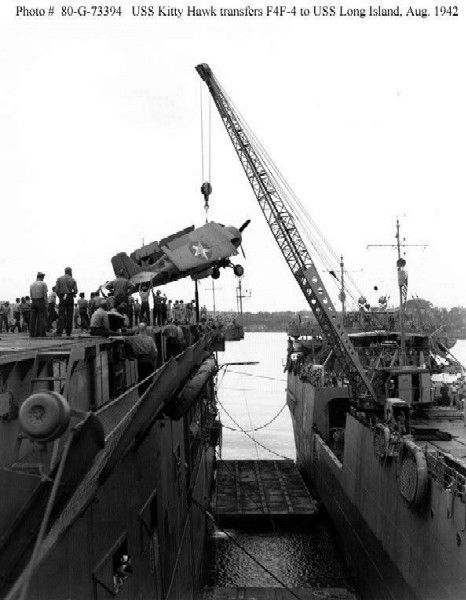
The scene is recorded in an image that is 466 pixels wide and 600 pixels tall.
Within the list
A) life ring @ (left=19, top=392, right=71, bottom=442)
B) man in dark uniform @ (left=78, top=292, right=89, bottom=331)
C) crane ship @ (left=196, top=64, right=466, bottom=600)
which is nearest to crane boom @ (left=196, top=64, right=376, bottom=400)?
crane ship @ (left=196, top=64, right=466, bottom=600)

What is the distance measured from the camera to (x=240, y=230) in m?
19.6

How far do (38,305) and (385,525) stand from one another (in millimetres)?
12206

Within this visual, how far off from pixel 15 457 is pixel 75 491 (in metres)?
1.74

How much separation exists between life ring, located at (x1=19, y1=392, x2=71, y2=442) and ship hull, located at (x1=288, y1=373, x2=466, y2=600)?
1033cm

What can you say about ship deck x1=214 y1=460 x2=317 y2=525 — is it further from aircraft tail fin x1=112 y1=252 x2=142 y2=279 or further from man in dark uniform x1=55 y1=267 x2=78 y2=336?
man in dark uniform x1=55 y1=267 x2=78 y2=336

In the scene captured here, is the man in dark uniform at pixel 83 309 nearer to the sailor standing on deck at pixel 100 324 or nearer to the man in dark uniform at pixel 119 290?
the man in dark uniform at pixel 119 290

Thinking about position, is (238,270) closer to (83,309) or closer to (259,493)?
(83,309)

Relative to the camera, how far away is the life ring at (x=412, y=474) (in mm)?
14264

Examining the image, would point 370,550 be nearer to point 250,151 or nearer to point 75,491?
point 75,491

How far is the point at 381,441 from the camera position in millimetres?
18078

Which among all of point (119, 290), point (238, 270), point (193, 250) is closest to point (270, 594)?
point (238, 270)

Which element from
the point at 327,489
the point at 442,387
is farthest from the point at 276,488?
the point at 442,387

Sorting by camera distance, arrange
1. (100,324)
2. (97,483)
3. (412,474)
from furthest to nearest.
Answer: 1. (412,474)
2. (100,324)
3. (97,483)

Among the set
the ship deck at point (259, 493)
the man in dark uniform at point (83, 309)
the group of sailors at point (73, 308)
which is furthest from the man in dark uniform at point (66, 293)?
the ship deck at point (259, 493)
